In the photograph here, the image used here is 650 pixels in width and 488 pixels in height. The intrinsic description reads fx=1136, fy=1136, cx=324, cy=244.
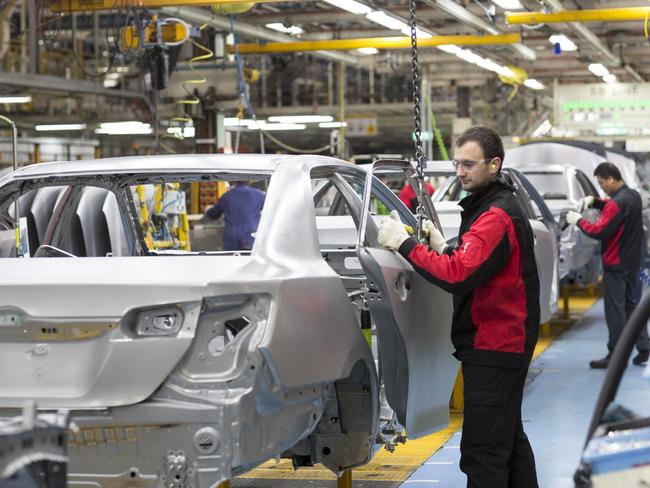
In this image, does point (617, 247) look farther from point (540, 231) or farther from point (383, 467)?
point (383, 467)

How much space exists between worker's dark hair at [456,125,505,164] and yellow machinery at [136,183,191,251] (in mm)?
6219

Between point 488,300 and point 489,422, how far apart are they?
474 millimetres

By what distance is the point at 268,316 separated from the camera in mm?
3812

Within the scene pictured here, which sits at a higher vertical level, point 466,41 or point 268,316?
point 466,41

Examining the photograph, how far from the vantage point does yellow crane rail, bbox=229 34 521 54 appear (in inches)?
637

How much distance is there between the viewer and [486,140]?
14.9 ft

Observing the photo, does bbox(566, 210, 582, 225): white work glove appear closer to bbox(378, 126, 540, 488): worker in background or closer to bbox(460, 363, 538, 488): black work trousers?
bbox(378, 126, 540, 488): worker in background

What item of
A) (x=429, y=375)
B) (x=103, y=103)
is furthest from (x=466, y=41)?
(x=429, y=375)

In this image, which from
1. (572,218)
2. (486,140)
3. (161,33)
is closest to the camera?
(486,140)

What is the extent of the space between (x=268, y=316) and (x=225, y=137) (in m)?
13.6

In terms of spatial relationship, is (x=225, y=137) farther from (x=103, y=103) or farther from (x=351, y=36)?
(x=103, y=103)

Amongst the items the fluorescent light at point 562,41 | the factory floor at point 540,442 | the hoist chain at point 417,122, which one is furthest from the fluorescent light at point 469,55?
the hoist chain at point 417,122

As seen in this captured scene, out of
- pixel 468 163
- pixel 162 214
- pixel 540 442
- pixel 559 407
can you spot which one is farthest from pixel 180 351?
pixel 162 214

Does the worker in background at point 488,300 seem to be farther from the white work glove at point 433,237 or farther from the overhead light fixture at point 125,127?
the overhead light fixture at point 125,127
